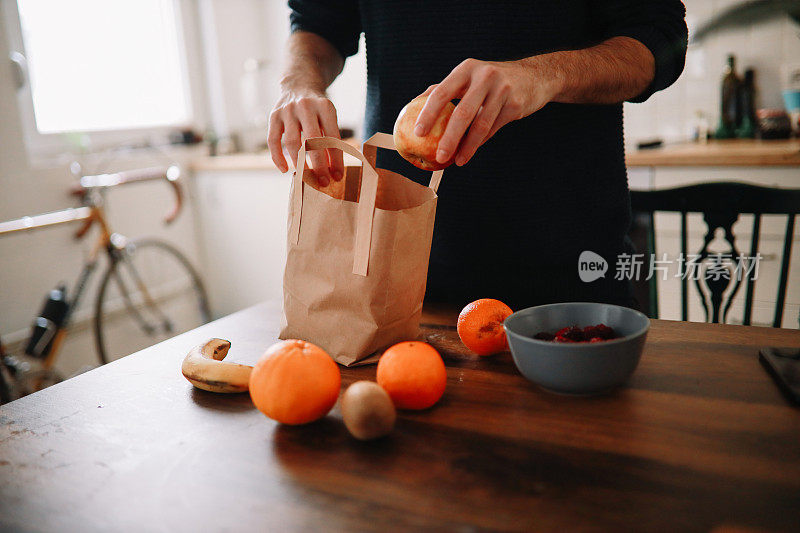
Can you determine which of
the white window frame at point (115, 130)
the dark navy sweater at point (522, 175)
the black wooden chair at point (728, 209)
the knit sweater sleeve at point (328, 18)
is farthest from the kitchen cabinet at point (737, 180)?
the white window frame at point (115, 130)

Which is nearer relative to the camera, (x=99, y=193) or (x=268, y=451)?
(x=268, y=451)

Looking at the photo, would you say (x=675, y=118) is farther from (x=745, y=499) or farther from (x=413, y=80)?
(x=745, y=499)

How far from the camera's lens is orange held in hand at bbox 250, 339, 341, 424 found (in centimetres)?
60

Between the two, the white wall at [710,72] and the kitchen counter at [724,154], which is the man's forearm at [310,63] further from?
the white wall at [710,72]

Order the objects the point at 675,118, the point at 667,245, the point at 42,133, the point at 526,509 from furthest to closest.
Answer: the point at 675,118
the point at 42,133
the point at 667,245
the point at 526,509

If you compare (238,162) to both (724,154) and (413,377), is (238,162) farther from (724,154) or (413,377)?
(413,377)

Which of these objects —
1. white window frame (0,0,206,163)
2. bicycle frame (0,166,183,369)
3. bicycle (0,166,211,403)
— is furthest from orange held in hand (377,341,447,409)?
white window frame (0,0,206,163)

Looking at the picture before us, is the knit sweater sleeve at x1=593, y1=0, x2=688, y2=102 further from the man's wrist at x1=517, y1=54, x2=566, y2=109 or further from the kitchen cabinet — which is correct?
the kitchen cabinet

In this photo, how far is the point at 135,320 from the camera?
9.05 ft

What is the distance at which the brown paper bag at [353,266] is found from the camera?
2.48 ft

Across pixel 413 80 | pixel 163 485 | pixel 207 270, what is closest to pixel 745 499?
pixel 163 485

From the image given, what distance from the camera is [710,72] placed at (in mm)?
2664

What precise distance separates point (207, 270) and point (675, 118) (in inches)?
93.8

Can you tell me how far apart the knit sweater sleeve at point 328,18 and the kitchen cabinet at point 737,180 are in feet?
4.39
